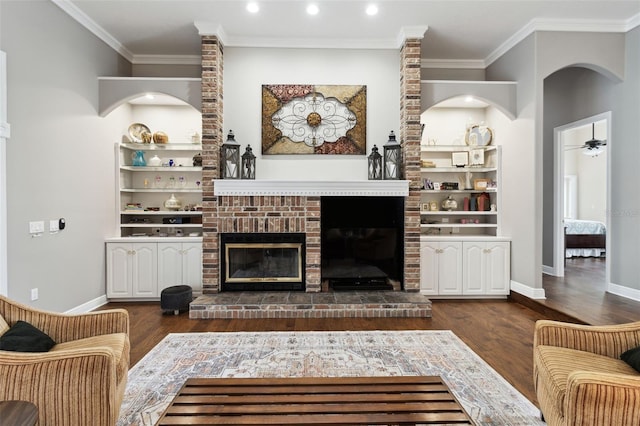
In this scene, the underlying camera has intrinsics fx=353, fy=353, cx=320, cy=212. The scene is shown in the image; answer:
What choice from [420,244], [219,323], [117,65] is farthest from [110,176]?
[420,244]

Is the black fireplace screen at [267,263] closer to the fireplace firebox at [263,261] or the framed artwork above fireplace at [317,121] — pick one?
the fireplace firebox at [263,261]

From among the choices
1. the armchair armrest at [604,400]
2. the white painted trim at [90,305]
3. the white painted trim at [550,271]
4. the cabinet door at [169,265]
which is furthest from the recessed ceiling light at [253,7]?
the white painted trim at [550,271]

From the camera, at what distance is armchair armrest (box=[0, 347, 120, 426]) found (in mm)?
1595

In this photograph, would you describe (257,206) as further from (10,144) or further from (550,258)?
(550,258)

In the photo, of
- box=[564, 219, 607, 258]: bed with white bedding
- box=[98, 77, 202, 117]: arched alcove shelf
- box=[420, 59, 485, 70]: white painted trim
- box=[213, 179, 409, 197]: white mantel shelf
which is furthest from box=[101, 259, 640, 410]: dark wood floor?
box=[420, 59, 485, 70]: white painted trim

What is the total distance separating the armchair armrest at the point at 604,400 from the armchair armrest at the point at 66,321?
246cm

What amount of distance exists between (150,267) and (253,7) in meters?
3.37

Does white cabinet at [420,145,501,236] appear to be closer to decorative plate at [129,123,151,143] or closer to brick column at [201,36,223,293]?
brick column at [201,36,223,293]

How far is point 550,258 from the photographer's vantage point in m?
5.50

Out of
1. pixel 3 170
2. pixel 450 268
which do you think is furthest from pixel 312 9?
pixel 450 268

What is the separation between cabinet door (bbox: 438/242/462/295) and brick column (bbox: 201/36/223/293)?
290 centimetres

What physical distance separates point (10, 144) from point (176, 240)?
1.97m

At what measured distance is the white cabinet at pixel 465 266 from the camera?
467cm

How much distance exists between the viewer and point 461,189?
5.20m
